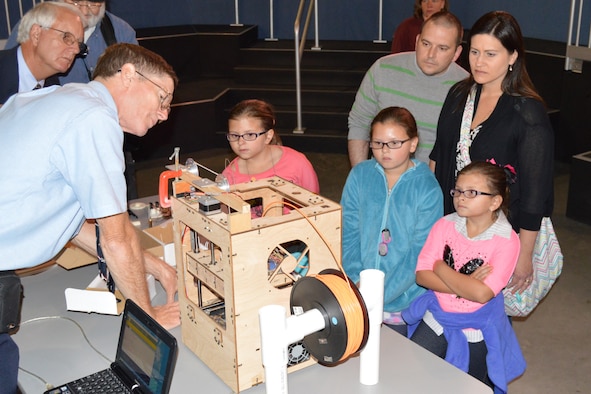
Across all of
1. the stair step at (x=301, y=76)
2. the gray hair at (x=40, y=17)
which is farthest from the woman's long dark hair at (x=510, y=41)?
the stair step at (x=301, y=76)

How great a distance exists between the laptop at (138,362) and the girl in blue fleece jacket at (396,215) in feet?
3.07

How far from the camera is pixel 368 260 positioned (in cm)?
267

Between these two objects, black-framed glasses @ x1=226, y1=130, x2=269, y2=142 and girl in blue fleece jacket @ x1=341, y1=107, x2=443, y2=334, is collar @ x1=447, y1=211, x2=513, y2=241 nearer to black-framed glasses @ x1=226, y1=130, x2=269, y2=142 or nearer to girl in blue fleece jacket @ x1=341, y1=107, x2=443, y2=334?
girl in blue fleece jacket @ x1=341, y1=107, x2=443, y2=334

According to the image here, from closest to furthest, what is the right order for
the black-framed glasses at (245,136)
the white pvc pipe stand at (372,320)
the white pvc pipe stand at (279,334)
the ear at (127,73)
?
the white pvc pipe stand at (279,334), the white pvc pipe stand at (372,320), the ear at (127,73), the black-framed glasses at (245,136)

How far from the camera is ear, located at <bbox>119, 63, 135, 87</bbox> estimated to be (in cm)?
213

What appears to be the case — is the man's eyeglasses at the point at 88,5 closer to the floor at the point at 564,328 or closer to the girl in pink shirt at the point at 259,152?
the girl in pink shirt at the point at 259,152

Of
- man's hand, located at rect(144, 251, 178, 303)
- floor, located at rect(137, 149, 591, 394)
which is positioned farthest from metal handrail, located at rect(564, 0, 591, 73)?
man's hand, located at rect(144, 251, 178, 303)

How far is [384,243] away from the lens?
8.67ft

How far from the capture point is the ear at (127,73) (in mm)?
2135

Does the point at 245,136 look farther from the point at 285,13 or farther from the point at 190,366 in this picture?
the point at 285,13

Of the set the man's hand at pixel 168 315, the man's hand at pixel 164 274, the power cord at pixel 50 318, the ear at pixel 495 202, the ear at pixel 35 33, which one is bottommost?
the power cord at pixel 50 318

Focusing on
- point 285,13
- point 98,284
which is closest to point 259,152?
point 98,284

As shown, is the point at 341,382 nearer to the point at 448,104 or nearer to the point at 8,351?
the point at 8,351

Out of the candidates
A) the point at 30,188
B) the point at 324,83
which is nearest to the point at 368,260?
the point at 30,188
